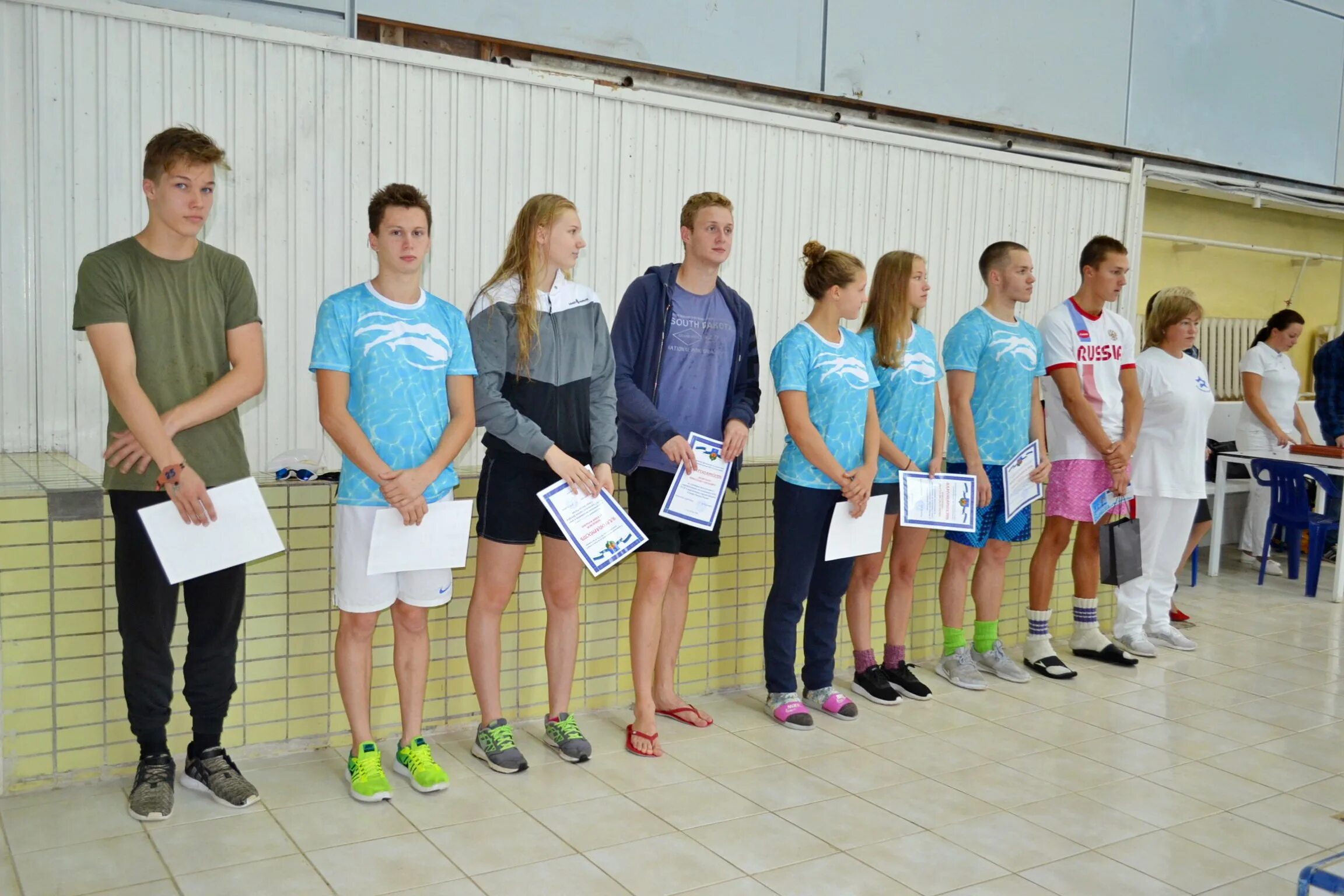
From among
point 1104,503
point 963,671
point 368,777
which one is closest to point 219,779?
point 368,777

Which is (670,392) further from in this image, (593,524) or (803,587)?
(803,587)

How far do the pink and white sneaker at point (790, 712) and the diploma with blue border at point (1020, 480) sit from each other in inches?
45.4

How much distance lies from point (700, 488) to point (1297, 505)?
455cm

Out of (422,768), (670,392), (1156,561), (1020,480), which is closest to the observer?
(422,768)

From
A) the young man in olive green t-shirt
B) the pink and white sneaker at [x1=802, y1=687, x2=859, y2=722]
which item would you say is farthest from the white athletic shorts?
the pink and white sneaker at [x1=802, y1=687, x2=859, y2=722]

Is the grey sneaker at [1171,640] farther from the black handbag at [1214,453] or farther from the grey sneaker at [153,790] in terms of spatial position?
the grey sneaker at [153,790]

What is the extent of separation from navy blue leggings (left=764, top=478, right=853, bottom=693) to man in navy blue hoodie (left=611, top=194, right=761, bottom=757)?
276mm

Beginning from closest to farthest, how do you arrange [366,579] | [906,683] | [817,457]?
A: [366,579] < [817,457] < [906,683]

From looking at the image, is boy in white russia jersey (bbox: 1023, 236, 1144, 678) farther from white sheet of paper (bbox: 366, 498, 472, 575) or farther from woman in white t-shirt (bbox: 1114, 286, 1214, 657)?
white sheet of paper (bbox: 366, 498, 472, 575)

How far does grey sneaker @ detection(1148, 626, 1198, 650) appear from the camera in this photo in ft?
16.3

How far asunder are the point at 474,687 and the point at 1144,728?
2362 millimetres

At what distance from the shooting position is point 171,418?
2.72 metres

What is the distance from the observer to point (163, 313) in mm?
2748

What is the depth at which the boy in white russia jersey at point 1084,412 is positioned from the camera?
4.45 m
